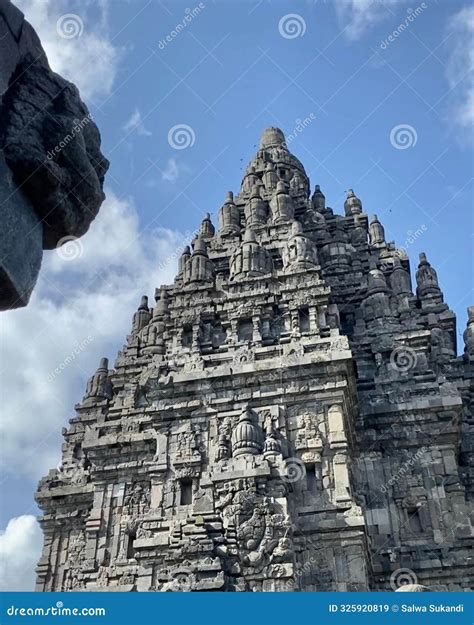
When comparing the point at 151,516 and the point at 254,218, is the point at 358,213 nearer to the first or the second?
the point at 254,218

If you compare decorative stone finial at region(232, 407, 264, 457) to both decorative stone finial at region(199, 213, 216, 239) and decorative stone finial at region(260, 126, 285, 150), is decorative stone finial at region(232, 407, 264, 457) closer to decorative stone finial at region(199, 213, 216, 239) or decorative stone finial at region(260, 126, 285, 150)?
decorative stone finial at region(199, 213, 216, 239)

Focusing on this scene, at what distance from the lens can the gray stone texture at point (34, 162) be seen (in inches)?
155

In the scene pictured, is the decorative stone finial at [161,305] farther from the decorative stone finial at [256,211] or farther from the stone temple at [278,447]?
the decorative stone finial at [256,211]

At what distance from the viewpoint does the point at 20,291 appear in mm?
3975

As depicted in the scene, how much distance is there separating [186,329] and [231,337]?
1.81 metres

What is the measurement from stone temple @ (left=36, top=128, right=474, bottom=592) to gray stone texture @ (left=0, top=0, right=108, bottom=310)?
1350cm

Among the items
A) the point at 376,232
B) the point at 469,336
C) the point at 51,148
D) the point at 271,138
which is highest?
the point at 271,138

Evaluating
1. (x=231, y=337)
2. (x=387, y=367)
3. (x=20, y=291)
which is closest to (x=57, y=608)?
(x=20, y=291)

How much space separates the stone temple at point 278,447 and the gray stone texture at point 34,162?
13498mm

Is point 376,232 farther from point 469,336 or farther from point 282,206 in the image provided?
point 469,336

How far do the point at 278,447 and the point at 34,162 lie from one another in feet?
56.4

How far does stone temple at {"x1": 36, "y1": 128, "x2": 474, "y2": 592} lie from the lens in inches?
738

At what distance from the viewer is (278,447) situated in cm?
2045

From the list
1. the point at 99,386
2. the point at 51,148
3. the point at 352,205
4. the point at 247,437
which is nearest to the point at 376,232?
the point at 352,205
